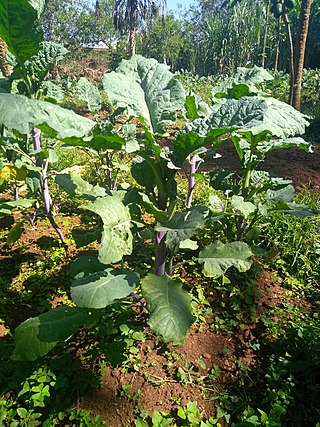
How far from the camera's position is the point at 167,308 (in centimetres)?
131

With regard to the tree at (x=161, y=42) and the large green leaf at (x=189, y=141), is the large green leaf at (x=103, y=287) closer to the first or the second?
the large green leaf at (x=189, y=141)

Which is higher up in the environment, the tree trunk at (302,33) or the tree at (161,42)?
the tree at (161,42)

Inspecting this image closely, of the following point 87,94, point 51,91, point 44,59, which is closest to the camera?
point 44,59

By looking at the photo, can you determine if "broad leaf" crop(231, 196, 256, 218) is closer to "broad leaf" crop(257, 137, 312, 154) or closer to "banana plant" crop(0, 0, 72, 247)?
"broad leaf" crop(257, 137, 312, 154)

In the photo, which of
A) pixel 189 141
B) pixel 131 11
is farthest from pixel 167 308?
pixel 131 11

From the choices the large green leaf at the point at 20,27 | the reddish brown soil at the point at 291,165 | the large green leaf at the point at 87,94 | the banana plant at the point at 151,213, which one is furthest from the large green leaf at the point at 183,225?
the reddish brown soil at the point at 291,165

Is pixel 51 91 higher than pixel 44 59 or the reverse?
the reverse

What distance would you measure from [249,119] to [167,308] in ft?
2.95

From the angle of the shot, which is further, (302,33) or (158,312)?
(302,33)

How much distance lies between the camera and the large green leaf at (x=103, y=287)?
119 centimetres

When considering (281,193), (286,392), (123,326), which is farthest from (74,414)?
(281,193)

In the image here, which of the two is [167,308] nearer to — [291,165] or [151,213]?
[151,213]

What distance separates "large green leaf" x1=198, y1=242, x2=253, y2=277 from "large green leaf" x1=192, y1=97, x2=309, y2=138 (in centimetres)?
61

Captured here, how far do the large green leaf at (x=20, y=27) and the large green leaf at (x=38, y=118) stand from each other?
1.08ft
